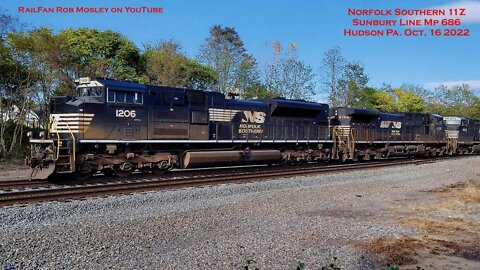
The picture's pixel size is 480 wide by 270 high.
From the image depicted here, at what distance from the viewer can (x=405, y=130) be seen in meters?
28.5

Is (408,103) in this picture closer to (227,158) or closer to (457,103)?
(457,103)

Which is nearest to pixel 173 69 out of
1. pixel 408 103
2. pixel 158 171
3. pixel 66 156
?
pixel 158 171

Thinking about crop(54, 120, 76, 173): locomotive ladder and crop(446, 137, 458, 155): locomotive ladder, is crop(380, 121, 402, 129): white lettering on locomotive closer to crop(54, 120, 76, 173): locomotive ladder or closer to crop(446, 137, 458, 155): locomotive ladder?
crop(446, 137, 458, 155): locomotive ladder

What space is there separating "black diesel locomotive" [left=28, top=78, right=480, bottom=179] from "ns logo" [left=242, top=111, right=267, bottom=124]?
43 mm

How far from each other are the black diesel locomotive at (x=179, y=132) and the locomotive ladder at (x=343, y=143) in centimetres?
5

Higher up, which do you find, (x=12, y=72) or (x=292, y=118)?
(x=12, y=72)

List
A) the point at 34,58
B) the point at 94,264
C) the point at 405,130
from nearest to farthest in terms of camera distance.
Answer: the point at 94,264 < the point at 34,58 < the point at 405,130

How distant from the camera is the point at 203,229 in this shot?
760cm

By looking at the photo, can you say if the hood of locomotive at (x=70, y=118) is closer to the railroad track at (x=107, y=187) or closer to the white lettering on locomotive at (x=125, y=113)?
the white lettering on locomotive at (x=125, y=113)

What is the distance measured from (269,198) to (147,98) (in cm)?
636

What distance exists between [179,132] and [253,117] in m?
4.11

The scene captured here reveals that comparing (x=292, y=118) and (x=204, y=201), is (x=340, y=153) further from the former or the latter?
(x=204, y=201)

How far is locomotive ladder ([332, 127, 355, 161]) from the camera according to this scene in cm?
2281

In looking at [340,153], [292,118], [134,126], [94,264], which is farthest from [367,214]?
[340,153]
